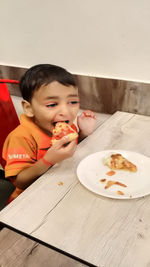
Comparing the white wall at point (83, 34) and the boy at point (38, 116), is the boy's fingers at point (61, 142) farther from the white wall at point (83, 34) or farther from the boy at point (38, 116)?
the white wall at point (83, 34)

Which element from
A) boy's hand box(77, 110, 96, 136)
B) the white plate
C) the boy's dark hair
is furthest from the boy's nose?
boy's hand box(77, 110, 96, 136)

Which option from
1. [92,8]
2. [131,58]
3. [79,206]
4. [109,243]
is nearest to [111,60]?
[131,58]

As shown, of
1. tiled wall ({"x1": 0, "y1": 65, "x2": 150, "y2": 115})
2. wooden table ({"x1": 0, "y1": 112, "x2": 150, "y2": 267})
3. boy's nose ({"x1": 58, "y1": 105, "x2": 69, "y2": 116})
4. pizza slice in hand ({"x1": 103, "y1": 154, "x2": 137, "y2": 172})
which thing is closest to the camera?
wooden table ({"x1": 0, "y1": 112, "x2": 150, "y2": 267})

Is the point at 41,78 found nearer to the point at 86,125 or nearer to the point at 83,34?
the point at 86,125

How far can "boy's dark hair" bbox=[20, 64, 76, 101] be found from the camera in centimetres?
117

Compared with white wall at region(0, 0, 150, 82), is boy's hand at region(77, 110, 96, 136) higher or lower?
lower

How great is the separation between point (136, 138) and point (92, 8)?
84 cm

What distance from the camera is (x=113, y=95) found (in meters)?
1.69

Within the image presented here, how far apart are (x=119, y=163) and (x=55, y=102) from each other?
1.28ft

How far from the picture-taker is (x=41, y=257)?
67 centimetres

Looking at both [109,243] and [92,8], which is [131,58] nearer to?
[92,8]

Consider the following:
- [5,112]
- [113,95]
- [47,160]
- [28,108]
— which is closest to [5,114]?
[5,112]

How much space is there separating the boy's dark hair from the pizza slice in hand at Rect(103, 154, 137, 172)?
40 cm

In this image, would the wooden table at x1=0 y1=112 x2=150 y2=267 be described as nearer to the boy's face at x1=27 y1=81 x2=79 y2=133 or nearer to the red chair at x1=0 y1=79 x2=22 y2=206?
the boy's face at x1=27 y1=81 x2=79 y2=133
